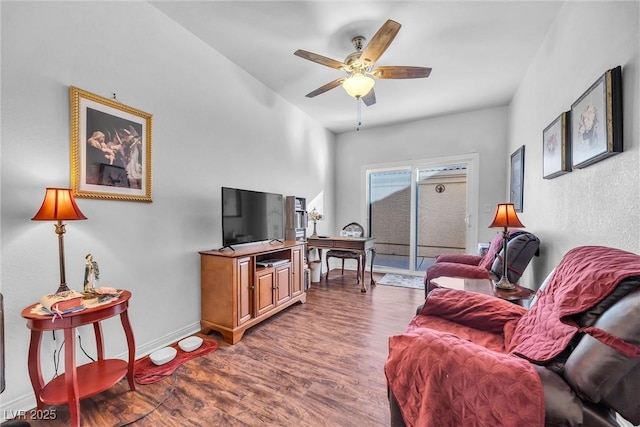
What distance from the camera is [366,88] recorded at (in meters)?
2.22

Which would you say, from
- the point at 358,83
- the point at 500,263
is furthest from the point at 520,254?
the point at 358,83

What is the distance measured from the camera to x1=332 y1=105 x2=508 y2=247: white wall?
13.3 feet

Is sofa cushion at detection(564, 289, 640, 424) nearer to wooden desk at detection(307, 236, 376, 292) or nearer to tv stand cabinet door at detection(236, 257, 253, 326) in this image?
tv stand cabinet door at detection(236, 257, 253, 326)

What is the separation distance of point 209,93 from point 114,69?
0.84 metres

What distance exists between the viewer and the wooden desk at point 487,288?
176 cm

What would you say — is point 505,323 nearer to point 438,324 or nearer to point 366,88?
point 438,324

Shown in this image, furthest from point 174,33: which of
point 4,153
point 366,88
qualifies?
point 366,88

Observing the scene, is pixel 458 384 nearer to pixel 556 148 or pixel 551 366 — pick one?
pixel 551 366

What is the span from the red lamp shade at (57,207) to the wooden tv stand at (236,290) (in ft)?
3.58

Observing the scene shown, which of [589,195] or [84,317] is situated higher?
[589,195]

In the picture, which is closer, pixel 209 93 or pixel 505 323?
pixel 505 323

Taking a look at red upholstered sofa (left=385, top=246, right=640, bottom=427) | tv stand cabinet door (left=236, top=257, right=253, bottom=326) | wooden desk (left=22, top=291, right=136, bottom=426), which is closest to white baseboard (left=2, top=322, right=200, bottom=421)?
wooden desk (left=22, top=291, right=136, bottom=426)

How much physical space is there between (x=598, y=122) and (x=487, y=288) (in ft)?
3.98

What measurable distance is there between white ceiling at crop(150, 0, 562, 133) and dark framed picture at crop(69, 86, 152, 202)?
3.36 feet
